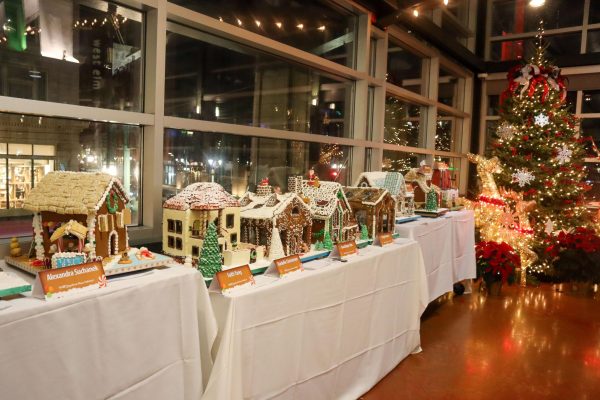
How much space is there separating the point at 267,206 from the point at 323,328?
0.69 meters

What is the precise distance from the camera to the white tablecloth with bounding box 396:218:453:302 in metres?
3.41

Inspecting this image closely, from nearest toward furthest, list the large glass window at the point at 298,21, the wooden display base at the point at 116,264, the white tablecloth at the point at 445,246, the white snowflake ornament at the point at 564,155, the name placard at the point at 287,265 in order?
the wooden display base at the point at 116,264
the name placard at the point at 287,265
the large glass window at the point at 298,21
the white tablecloth at the point at 445,246
the white snowflake ornament at the point at 564,155

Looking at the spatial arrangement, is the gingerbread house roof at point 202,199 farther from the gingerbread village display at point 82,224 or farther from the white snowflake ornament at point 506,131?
the white snowflake ornament at point 506,131

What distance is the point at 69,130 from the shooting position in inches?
94.6

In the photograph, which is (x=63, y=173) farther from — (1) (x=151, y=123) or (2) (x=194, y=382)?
(2) (x=194, y=382)

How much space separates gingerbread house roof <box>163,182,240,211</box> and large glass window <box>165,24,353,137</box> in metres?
0.94

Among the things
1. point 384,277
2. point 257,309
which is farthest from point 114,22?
point 384,277

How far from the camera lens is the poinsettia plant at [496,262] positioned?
16.0 feet

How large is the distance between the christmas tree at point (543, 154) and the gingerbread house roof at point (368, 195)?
3.50 m

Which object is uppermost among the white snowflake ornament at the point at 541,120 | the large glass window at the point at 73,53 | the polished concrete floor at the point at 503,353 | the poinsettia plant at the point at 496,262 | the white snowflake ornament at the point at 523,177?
the white snowflake ornament at the point at 541,120

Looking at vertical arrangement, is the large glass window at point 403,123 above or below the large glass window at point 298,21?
below

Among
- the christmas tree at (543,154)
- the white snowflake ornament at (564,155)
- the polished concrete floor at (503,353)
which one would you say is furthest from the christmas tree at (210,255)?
the white snowflake ornament at (564,155)

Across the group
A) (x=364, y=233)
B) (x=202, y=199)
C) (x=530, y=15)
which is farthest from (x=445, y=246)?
(x=530, y=15)

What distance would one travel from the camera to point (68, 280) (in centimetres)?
139
